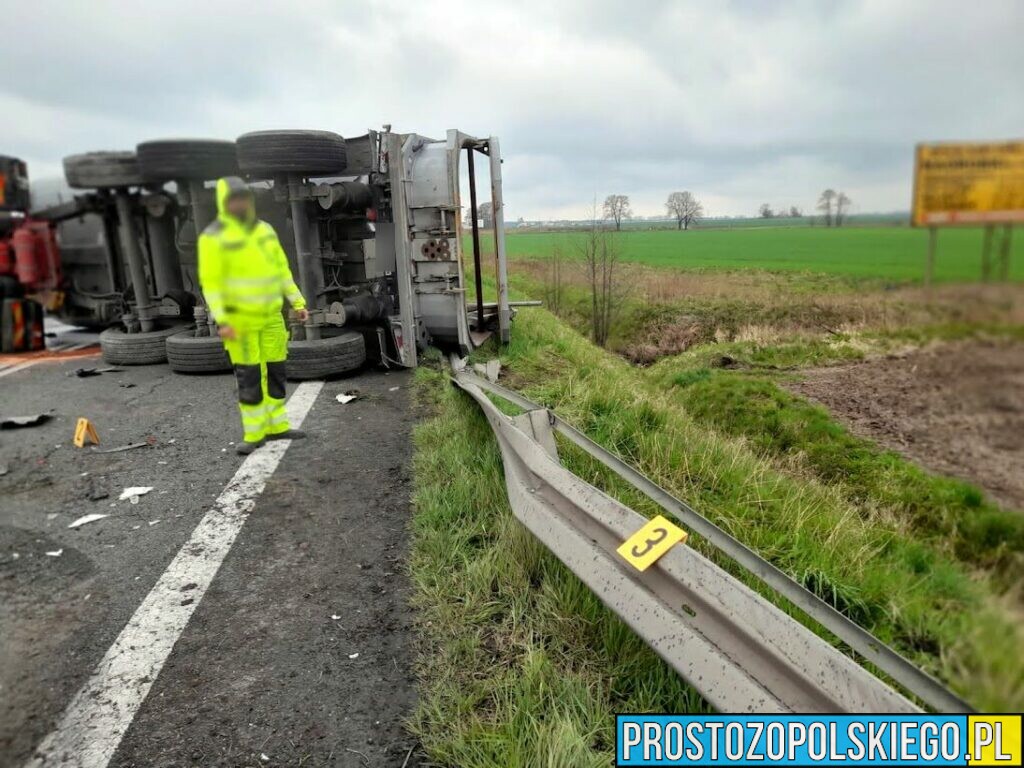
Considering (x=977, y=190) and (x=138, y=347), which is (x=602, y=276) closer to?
(x=138, y=347)

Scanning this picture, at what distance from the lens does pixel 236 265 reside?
1.65 metres

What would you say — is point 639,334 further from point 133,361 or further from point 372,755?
point 372,755

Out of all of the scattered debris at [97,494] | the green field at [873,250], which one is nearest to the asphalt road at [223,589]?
the scattered debris at [97,494]

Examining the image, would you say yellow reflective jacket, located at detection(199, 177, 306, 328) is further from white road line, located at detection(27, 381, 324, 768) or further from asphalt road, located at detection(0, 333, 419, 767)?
white road line, located at detection(27, 381, 324, 768)

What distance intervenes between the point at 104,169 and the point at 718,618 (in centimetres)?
222

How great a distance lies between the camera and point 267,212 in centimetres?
227

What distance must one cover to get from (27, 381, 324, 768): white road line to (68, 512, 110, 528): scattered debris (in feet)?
2.16

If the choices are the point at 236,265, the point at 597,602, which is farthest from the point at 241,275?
the point at 597,602

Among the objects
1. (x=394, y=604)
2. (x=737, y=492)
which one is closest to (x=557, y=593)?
(x=394, y=604)

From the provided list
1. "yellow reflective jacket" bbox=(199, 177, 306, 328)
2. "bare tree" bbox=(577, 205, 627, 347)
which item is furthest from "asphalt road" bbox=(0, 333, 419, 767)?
"bare tree" bbox=(577, 205, 627, 347)

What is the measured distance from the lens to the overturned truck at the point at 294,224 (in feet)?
6.16

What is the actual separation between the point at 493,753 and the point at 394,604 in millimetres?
1104

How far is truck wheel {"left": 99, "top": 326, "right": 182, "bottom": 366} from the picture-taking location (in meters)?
3.55

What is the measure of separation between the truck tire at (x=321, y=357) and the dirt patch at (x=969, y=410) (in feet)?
8.23
